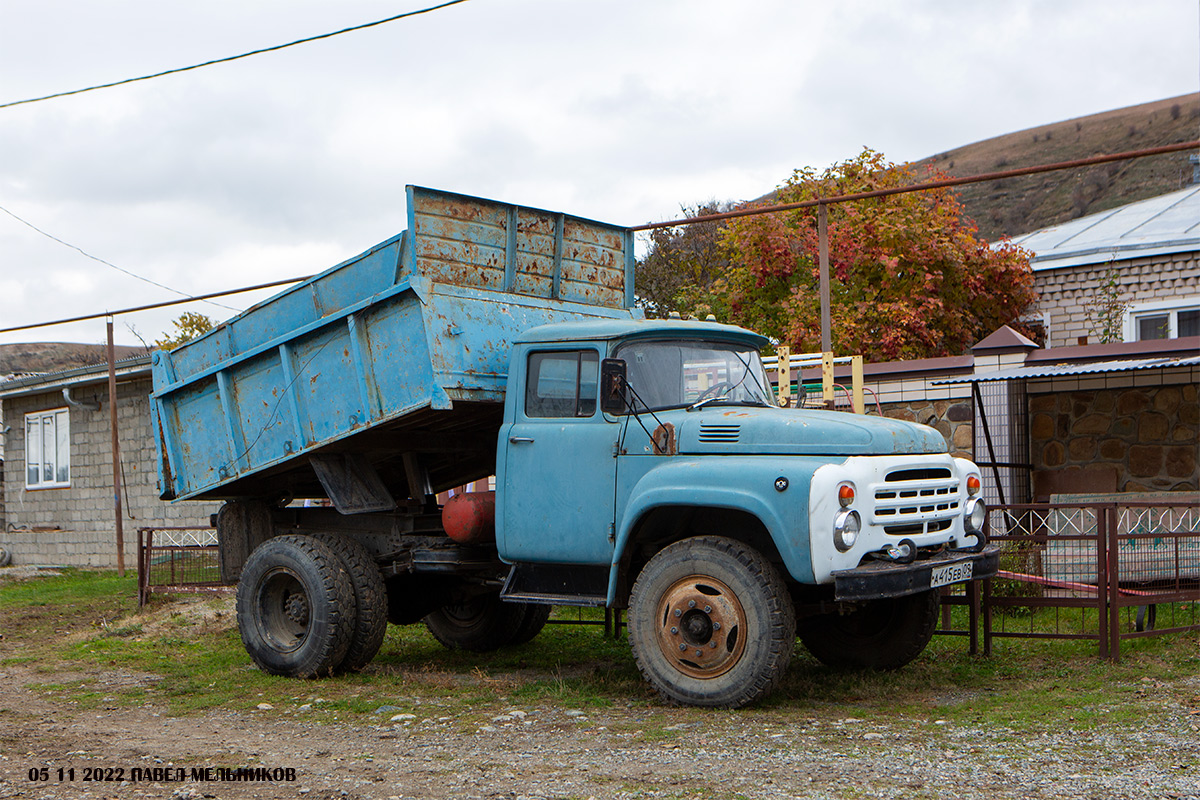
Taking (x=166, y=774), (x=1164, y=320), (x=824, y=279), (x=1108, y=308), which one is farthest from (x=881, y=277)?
(x=166, y=774)

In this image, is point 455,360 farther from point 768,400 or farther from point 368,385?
point 768,400

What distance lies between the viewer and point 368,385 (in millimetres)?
8016

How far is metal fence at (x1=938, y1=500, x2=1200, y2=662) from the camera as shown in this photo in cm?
812

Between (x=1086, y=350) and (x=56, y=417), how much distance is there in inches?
718

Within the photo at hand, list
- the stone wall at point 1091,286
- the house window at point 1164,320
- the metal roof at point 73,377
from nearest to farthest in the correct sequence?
the house window at point 1164,320, the stone wall at point 1091,286, the metal roof at point 73,377

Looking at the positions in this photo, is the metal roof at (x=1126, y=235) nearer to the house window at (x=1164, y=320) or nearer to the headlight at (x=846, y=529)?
the house window at (x=1164, y=320)

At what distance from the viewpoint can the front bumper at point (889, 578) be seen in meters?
6.41

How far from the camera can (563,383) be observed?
7.61m

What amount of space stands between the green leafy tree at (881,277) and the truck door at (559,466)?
47.2 ft

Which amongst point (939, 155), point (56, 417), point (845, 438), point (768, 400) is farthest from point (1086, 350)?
point (939, 155)

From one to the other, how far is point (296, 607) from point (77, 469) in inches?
592

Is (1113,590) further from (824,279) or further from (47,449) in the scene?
(47,449)

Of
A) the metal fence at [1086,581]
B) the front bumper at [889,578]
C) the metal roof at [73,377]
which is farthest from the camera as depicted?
the metal roof at [73,377]

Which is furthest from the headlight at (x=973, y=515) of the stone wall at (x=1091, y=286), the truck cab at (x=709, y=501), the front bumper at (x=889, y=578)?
the stone wall at (x=1091, y=286)
